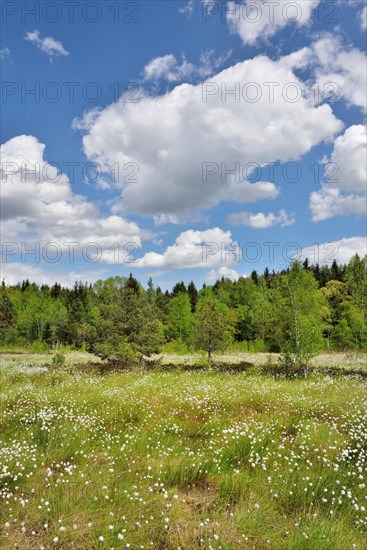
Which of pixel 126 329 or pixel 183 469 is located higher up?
pixel 126 329

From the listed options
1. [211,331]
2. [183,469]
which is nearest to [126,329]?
[211,331]

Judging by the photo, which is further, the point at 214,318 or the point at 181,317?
the point at 181,317

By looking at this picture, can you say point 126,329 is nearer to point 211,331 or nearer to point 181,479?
point 211,331

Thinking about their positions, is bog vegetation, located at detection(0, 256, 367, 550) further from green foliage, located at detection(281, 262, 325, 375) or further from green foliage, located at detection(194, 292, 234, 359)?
green foliage, located at detection(194, 292, 234, 359)

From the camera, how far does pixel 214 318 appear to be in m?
33.2

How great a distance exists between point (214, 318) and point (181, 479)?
2744 centimetres

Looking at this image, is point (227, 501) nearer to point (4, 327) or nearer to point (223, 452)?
point (223, 452)

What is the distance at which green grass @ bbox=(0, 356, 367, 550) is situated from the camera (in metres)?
4.29

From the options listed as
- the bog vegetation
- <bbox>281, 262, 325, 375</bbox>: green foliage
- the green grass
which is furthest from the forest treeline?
the green grass

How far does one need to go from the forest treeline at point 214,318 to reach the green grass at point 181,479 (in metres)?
15.2

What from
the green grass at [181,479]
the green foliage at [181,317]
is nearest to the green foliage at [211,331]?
the green grass at [181,479]

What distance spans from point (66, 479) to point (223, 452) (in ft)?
10.7

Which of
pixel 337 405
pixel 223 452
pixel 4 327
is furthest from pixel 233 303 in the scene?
pixel 223 452

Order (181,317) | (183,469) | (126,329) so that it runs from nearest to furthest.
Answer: (183,469) → (126,329) → (181,317)
